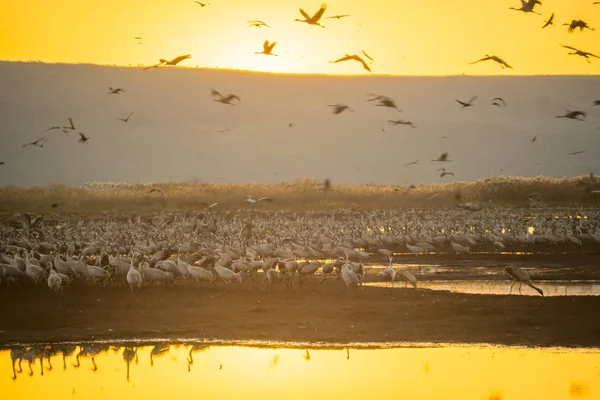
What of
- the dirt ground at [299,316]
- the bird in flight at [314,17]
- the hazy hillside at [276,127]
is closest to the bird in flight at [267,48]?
the bird in flight at [314,17]

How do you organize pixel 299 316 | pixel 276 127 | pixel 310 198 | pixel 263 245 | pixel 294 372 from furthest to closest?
pixel 276 127
pixel 310 198
pixel 263 245
pixel 299 316
pixel 294 372

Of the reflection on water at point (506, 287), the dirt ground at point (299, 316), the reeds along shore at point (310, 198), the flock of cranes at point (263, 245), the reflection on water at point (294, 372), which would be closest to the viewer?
the reflection on water at point (294, 372)

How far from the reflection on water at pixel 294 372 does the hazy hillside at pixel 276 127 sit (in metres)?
51.4

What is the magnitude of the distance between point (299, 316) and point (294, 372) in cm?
311

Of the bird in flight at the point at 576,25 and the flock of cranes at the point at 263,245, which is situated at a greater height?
the bird in flight at the point at 576,25

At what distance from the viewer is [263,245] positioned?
20.6m

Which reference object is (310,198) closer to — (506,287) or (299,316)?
(506,287)

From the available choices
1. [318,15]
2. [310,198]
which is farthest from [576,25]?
[310,198]

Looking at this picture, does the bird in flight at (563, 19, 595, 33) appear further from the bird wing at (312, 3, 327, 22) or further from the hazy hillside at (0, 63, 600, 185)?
the hazy hillside at (0, 63, 600, 185)

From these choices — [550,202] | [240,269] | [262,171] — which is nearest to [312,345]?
[240,269]

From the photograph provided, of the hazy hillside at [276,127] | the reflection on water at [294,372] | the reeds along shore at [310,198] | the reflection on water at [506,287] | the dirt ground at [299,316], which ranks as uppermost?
the hazy hillside at [276,127]

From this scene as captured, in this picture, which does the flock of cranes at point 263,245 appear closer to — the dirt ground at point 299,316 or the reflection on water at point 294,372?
the dirt ground at point 299,316

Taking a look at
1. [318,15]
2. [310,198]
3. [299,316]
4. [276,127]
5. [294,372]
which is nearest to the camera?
[294,372]

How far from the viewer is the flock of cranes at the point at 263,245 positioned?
680 inches
